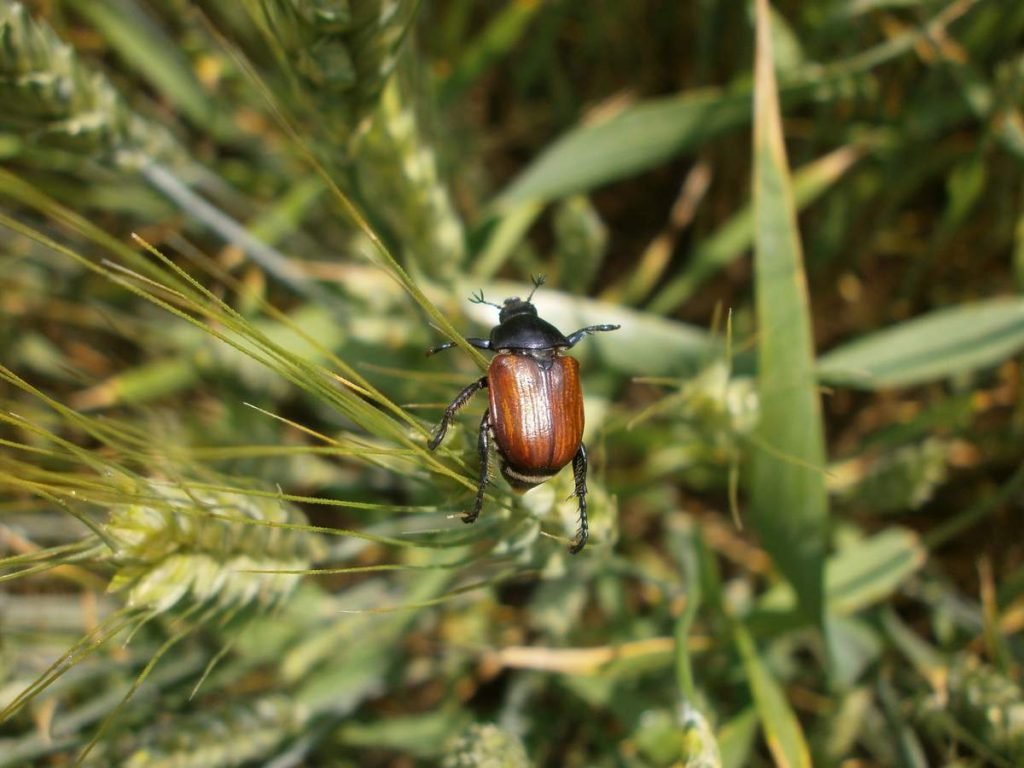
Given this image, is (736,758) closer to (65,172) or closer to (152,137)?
(152,137)

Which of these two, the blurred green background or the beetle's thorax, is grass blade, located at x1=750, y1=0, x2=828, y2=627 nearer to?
the blurred green background

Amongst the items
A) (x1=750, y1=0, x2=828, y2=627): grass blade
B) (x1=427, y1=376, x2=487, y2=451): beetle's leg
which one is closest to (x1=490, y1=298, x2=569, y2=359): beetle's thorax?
(x1=427, y1=376, x2=487, y2=451): beetle's leg

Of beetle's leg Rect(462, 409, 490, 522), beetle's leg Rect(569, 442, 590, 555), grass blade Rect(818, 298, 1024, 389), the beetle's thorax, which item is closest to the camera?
beetle's leg Rect(462, 409, 490, 522)

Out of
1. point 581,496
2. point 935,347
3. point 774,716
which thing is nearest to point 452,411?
point 581,496

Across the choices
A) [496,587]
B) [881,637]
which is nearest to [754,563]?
[881,637]

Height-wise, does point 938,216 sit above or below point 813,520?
above

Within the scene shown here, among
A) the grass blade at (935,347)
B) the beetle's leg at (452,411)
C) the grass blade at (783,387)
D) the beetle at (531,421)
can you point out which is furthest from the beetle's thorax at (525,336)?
the grass blade at (935,347)

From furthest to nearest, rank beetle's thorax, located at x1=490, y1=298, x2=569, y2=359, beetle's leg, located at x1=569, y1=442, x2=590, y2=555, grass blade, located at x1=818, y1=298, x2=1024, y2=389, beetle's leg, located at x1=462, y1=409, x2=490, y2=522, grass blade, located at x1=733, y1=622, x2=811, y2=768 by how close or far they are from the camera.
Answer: grass blade, located at x1=818, y1=298, x2=1024, y2=389 → grass blade, located at x1=733, y1=622, x2=811, y2=768 → beetle's thorax, located at x1=490, y1=298, x2=569, y2=359 → beetle's leg, located at x1=569, y1=442, x2=590, y2=555 → beetle's leg, located at x1=462, y1=409, x2=490, y2=522
